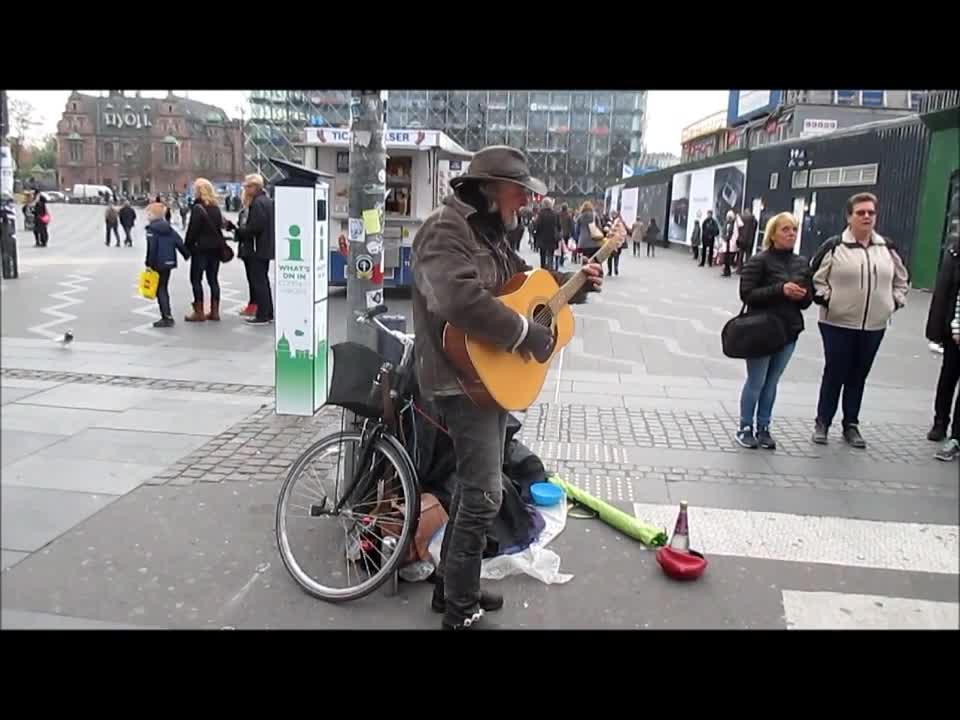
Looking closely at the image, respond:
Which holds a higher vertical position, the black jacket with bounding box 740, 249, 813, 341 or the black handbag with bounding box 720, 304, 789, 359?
the black jacket with bounding box 740, 249, 813, 341

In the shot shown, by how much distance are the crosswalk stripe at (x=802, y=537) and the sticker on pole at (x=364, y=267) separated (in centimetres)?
197

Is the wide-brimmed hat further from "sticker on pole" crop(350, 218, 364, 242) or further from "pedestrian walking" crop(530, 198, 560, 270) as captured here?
"pedestrian walking" crop(530, 198, 560, 270)

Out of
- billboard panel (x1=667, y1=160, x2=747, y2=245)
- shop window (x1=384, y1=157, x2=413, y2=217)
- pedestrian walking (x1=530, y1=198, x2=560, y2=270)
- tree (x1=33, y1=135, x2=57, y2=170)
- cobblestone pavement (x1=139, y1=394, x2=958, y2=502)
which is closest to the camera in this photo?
tree (x1=33, y1=135, x2=57, y2=170)

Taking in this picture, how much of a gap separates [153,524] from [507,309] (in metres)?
2.22

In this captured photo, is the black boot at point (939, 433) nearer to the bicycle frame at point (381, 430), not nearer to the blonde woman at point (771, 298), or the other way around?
the blonde woman at point (771, 298)

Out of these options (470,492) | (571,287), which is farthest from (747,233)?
(470,492)

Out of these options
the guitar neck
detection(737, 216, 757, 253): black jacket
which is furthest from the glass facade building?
detection(737, 216, 757, 253): black jacket

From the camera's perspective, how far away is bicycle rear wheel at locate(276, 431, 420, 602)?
3.27m

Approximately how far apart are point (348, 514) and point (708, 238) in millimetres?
21093

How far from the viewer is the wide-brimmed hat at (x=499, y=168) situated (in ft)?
9.47

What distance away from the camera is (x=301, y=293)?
18.4 feet

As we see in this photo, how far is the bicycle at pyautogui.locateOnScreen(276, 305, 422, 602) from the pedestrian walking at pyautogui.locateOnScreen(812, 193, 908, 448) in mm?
3417

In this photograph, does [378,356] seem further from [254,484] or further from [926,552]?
[926,552]

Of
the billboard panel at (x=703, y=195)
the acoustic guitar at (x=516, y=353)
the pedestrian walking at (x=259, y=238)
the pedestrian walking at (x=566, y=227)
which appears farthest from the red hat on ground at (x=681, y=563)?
the billboard panel at (x=703, y=195)
